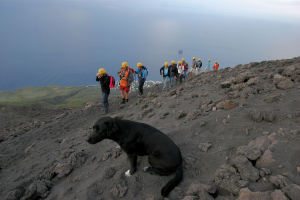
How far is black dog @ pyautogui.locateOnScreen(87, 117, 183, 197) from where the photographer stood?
184 inches

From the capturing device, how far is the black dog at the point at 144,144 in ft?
15.3

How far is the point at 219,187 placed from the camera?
13.9ft

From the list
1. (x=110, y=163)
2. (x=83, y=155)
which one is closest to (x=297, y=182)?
(x=110, y=163)

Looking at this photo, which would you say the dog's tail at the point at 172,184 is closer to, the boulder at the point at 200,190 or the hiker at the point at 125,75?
the boulder at the point at 200,190

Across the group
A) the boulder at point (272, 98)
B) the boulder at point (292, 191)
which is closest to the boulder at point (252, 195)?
the boulder at point (292, 191)

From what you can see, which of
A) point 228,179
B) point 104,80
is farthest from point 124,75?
point 228,179

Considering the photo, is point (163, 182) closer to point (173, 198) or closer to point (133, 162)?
point (173, 198)

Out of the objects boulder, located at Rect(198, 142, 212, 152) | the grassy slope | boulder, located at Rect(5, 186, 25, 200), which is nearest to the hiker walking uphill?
boulder, located at Rect(5, 186, 25, 200)

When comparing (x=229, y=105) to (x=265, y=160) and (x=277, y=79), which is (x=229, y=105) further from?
(x=265, y=160)

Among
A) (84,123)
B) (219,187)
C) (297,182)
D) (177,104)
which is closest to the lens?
(297,182)

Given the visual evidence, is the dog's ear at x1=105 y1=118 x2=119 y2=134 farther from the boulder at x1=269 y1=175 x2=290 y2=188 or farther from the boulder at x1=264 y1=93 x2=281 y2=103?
the boulder at x1=264 y1=93 x2=281 y2=103

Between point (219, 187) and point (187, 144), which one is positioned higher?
point (187, 144)

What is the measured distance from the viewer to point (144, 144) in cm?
503

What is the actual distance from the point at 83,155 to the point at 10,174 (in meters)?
3.42
